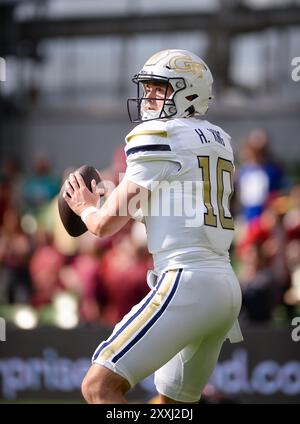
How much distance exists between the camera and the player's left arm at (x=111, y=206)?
4250 millimetres

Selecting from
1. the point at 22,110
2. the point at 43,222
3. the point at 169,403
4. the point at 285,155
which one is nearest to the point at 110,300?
the point at 43,222

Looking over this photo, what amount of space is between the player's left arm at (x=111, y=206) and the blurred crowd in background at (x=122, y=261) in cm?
354

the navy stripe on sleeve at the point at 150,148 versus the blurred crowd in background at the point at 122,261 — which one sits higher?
the navy stripe on sleeve at the point at 150,148

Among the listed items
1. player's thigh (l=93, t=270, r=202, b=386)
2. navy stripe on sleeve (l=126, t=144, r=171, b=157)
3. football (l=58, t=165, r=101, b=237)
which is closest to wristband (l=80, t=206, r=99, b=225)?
football (l=58, t=165, r=101, b=237)

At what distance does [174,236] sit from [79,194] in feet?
1.75

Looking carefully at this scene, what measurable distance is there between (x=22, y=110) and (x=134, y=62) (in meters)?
1.75

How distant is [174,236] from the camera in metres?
4.26

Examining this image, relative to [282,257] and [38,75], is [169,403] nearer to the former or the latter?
[282,257]

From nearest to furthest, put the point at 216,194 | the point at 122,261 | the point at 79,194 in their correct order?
the point at 216,194 → the point at 79,194 → the point at 122,261

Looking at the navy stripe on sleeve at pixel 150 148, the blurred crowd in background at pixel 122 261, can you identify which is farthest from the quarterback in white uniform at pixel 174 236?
the blurred crowd in background at pixel 122 261

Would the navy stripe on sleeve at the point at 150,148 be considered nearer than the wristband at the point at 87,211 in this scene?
Yes

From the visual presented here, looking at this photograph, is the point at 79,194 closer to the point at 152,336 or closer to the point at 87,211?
the point at 87,211

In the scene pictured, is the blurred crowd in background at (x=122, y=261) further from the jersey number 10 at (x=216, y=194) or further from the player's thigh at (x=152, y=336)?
the player's thigh at (x=152, y=336)

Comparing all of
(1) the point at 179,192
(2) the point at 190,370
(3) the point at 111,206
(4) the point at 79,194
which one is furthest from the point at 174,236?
(2) the point at 190,370
